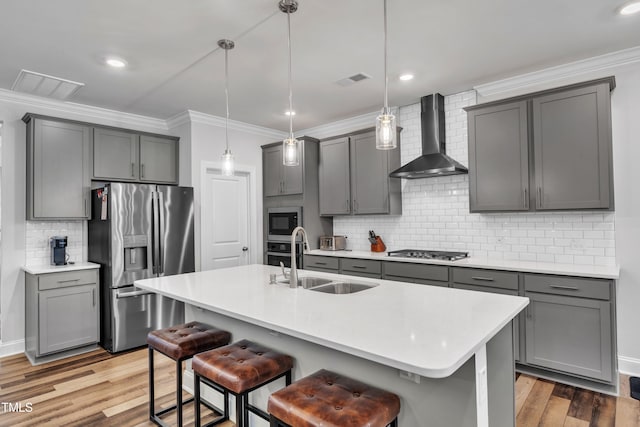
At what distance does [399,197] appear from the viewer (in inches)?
180

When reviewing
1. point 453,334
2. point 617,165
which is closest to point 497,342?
point 453,334

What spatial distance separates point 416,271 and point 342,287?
144 cm

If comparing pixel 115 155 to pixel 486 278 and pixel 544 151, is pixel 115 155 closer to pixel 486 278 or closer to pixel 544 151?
pixel 486 278

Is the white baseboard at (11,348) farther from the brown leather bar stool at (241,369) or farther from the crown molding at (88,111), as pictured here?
the brown leather bar stool at (241,369)

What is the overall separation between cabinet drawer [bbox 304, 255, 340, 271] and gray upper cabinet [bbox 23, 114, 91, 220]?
2639 mm

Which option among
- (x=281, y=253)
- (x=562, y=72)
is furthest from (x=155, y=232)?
(x=562, y=72)

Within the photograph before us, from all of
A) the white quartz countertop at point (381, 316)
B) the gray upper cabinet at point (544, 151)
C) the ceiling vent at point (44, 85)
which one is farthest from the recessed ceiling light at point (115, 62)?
the gray upper cabinet at point (544, 151)

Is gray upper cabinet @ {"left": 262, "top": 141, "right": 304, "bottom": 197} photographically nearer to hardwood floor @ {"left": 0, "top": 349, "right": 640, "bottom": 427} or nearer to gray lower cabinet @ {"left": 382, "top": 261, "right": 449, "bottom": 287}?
gray lower cabinet @ {"left": 382, "top": 261, "right": 449, "bottom": 287}

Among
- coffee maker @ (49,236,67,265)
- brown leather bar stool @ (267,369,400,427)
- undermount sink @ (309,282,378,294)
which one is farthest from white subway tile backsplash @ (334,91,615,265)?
coffee maker @ (49,236,67,265)

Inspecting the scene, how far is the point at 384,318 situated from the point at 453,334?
0.32 m

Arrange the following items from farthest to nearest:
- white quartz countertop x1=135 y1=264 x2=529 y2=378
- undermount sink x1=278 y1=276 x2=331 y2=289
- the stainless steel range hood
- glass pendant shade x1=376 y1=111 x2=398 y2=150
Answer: the stainless steel range hood, undermount sink x1=278 y1=276 x2=331 y2=289, glass pendant shade x1=376 y1=111 x2=398 y2=150, white quartz countertop x1=135 y1=264 x2=529 y2=378

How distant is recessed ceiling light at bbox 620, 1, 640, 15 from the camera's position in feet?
7.82

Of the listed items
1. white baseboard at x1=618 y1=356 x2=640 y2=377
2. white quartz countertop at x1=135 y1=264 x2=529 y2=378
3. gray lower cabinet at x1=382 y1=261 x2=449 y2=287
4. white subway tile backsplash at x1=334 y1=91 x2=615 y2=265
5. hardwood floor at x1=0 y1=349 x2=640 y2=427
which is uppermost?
white subway tile backsplash at x1=334 y1=91 x2=615 y2=265

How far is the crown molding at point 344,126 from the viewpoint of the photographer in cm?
489
